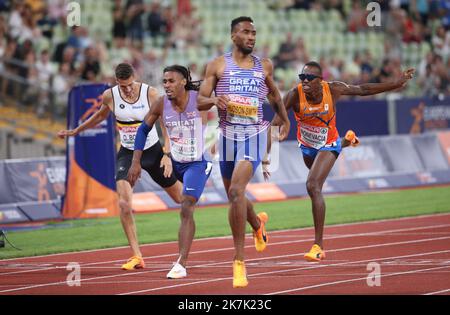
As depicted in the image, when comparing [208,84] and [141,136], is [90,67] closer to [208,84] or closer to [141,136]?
[141,136]

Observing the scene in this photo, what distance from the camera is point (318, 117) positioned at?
14.2 m

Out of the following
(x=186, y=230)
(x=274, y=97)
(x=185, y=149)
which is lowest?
(x=186, y=230)

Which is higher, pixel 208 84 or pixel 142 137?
pixel 208 84

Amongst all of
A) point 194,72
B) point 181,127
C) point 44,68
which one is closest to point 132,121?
point 181,127

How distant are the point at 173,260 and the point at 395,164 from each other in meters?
14.1

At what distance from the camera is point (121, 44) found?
91.7 ft

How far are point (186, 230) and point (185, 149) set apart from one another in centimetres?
102

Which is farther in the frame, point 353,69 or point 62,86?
point 353,69

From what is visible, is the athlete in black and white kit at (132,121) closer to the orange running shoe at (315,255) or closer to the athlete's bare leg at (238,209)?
the orange running shoe at (315,255)

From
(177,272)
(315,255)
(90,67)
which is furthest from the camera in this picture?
(90,67)

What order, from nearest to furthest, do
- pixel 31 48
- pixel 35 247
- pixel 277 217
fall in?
pixel 35 247 < pixel 277 217 < pixel 31 48

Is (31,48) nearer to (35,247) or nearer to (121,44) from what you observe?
(121,44)

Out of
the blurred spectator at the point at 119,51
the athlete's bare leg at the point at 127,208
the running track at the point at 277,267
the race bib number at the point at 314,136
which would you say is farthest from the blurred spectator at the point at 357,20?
the athlete's bare leg at the point at 127,208

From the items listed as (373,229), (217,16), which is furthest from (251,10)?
(373,229)
